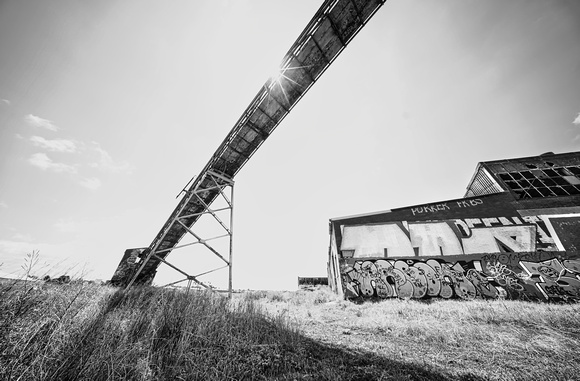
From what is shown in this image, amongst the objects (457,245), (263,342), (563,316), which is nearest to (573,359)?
(563,316)

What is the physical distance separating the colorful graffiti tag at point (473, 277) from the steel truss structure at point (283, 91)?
9515 millimetres

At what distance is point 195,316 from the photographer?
3.72 meters

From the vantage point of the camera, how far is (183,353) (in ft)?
8.77

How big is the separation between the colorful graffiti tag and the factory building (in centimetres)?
4

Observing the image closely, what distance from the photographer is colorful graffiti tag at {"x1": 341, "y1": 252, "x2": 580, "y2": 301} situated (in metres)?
10.7

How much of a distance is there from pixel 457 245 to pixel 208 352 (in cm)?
1470

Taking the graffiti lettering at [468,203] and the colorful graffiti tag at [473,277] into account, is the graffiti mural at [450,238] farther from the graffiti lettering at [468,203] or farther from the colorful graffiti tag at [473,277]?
the graffiti lettering at [468,203]

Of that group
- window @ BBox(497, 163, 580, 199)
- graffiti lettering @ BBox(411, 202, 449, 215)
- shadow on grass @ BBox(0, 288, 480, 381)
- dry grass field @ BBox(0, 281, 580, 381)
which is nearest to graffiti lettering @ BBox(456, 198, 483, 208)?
graffiti lettering @ BBox(411, 202, 449, 215)

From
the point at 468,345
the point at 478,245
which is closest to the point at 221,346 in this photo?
the point at 468,345

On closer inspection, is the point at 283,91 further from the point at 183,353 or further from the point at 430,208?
the point at 430,208

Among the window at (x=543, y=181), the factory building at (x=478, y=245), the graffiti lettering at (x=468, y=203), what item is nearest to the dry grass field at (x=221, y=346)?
the factory building at (x=478, y=245)

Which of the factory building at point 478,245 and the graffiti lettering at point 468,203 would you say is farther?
the graffiti lettering at point 468,203

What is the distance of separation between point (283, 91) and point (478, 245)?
46.9 ft

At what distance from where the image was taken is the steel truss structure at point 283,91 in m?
5.73
